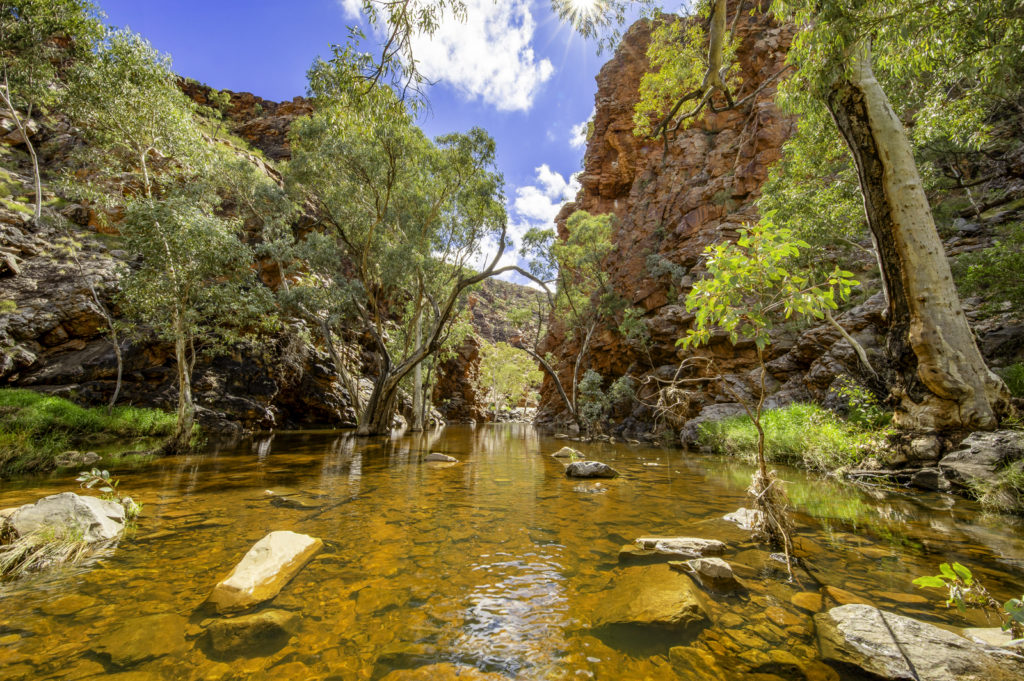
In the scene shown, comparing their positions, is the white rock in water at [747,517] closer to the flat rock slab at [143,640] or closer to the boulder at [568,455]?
the flat rock slab at [143,640]

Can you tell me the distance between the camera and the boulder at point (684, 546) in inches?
155

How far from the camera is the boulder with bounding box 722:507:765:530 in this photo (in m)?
4.31

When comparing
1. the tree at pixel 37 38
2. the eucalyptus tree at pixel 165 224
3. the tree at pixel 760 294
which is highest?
the tree at pixel 37 38

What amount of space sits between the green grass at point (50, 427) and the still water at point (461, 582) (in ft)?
5.59

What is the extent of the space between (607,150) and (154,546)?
1780 inches

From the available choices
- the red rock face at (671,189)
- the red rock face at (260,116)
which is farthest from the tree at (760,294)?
the red rock face at (260,116)

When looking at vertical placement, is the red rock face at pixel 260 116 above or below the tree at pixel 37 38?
above

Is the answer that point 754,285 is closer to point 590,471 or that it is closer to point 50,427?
point 590,471

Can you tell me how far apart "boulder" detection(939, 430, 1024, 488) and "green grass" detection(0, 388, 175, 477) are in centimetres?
1711

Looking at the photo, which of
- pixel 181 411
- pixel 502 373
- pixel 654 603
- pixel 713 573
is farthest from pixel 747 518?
pixel 502 373

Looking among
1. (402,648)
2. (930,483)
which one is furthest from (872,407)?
(402,648)

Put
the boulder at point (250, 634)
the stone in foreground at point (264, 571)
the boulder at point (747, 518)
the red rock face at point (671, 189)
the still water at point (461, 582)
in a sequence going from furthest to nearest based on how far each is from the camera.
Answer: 1. the red rock face at point (671, 189)
2. the boulder at point (747, 518)
3. the stone in foreground at point (264, 571)
4. the boulder at point (250, 634)
5. the still water at point (461, 582)

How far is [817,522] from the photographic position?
513cm

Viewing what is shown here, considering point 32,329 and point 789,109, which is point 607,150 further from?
point 32,329
